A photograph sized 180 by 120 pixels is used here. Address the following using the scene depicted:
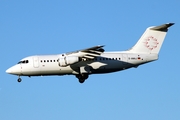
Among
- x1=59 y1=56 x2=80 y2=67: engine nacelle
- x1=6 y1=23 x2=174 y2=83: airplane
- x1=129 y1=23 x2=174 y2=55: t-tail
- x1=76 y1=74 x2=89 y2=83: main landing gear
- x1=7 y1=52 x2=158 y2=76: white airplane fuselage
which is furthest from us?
x1=129 y1=23 x2=174 y2=55: t-tail

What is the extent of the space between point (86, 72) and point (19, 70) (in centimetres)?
682

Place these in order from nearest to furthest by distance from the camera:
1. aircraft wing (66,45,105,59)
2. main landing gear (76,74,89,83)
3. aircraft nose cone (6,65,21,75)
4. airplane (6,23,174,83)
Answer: aircraft wing (66,45,105,59) < airplane (6,23,174,83) < aircraft nose cone (6,65,21,75) < main landing gear (76,74,89,83)

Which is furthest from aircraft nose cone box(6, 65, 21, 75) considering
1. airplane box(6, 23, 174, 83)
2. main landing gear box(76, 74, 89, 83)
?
main landing gear box(76, 74, 89, 83)

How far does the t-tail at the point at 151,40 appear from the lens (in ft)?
121

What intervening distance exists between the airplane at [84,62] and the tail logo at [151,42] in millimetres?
256

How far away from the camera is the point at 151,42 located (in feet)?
123

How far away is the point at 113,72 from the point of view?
120ft

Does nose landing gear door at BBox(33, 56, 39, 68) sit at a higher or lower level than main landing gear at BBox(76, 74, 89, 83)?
higher

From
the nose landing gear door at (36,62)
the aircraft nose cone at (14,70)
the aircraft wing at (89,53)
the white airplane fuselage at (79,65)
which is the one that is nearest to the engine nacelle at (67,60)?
the aircraft wing at (89,53)

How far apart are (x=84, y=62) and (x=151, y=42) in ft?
25.4

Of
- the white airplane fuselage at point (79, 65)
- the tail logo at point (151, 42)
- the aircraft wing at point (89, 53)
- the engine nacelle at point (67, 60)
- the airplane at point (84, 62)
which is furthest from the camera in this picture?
the tail logo at point (151, 42)

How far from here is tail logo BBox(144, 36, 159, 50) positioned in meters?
37.2

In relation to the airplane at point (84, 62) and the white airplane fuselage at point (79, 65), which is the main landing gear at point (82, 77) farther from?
the white airplane fuselage at point (79, 65)

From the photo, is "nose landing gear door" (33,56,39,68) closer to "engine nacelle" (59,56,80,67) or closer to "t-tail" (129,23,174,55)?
"engine nacelle" (59,56,80,67)
